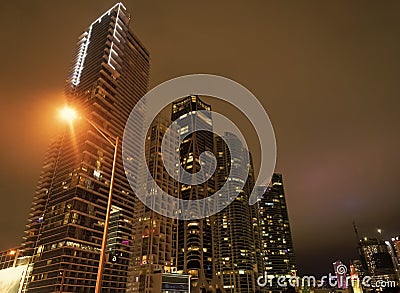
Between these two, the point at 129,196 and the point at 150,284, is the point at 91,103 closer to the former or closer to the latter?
the point at 129,196

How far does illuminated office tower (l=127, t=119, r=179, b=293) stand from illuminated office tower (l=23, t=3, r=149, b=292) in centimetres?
749

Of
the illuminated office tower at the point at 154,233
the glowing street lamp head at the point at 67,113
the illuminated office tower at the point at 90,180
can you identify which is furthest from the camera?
the illuminated office tower at the point at 154,233

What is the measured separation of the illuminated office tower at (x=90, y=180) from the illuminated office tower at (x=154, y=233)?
7.49m

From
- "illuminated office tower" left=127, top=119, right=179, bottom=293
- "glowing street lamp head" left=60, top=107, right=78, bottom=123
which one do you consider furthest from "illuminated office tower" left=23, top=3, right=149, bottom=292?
"glowing street lamp head" left=60, top=107, right=78, bottom=123

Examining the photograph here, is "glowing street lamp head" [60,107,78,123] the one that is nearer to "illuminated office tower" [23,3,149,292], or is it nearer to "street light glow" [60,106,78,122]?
"street light glow" [60,106,78,122]

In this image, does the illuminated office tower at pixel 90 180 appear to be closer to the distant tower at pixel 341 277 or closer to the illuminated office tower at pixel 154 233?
the illuminated office tower at pixel 154 233

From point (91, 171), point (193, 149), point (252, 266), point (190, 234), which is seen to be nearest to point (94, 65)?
point (91, 171)

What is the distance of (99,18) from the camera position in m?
153

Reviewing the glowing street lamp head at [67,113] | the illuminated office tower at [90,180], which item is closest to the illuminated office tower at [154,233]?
the illuminated office tower at [90,180]

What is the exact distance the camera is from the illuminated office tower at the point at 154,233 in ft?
388

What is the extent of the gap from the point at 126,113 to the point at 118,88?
1168cm

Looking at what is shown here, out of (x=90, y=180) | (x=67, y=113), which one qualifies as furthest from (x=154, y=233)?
(x=67, y=113)

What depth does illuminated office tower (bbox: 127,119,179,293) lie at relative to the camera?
118 meters

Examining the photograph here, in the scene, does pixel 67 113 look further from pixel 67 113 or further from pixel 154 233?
pixel 154 233
